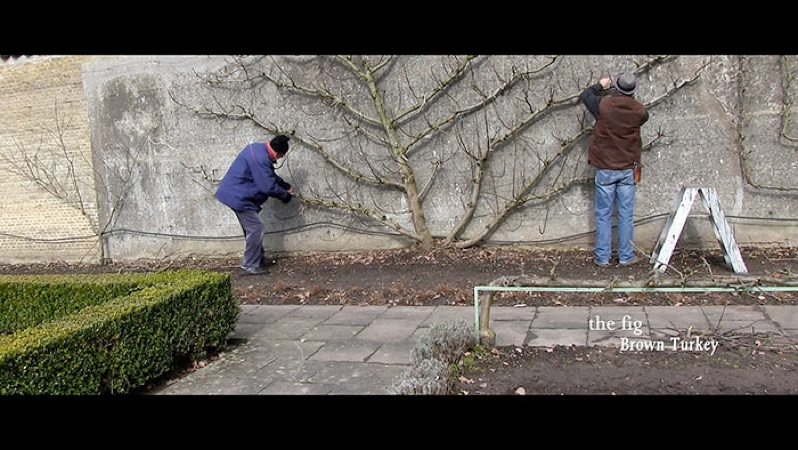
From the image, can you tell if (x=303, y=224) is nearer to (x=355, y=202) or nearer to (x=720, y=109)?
(x=355, y=202)

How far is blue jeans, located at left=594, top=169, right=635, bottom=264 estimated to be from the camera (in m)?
6.54

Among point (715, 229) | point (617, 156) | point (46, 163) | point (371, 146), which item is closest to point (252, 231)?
point (371, 146)

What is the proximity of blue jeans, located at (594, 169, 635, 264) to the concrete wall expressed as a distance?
2.33ft

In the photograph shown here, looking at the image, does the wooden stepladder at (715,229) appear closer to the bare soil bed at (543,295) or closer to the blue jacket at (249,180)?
the bare soil bed at (543,295)

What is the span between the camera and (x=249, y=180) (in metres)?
7.46

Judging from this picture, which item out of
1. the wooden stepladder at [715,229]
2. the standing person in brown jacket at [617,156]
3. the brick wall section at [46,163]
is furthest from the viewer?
the brick wall section at [46,163]

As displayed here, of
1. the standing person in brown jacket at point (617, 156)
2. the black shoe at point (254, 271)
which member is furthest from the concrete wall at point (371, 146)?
the black shoe at point (254, 271)

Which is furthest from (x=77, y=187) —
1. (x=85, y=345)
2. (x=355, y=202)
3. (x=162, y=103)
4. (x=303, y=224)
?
(x=85, y=345)

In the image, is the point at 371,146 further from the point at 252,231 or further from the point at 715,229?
the point at 715,229

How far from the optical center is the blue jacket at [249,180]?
735 cm

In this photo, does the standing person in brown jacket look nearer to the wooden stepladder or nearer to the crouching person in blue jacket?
the wooden stepladder

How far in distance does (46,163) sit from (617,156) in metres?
9.02

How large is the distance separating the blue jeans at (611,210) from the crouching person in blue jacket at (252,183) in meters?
4.00

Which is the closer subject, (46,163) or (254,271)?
(254,271)
